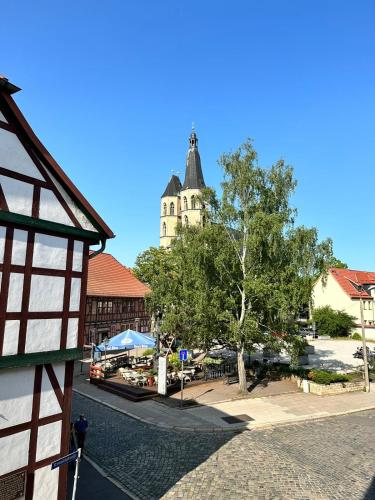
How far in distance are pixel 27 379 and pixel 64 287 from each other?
84.6 inches

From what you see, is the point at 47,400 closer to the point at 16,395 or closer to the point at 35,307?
the point at 16,395

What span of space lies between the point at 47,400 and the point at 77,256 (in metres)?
3.39

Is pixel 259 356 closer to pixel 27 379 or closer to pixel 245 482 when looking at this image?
pixel 245 482

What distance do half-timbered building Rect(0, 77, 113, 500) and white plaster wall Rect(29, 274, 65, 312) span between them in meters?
0.02

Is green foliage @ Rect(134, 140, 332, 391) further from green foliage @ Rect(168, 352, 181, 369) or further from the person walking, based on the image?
the person walking

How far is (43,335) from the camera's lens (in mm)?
8516

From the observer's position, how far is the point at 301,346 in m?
21.1

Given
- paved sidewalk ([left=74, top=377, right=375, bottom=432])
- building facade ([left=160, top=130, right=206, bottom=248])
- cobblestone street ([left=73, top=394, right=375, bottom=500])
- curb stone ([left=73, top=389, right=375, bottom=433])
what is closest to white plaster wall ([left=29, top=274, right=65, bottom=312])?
cobblestone street ([left=73, top=394, right=375, bottom=500])

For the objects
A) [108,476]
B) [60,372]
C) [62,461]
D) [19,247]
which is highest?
[19,247]

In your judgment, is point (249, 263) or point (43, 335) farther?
point (249, 263)

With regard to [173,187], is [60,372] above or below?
below

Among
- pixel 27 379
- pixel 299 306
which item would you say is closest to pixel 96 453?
pixel 27 379

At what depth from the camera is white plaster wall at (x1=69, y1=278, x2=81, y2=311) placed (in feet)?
30.2

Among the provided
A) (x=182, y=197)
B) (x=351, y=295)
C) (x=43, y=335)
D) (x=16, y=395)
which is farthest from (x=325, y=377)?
(x=182, y=197)
